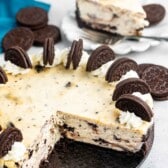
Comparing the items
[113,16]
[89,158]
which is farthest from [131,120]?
[113,16]

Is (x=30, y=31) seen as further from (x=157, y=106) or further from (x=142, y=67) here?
(x=157, y=106)

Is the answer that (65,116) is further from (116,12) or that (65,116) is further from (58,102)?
(116,12)

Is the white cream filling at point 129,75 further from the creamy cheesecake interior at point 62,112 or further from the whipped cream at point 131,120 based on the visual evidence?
the whipped cream at point 131,120

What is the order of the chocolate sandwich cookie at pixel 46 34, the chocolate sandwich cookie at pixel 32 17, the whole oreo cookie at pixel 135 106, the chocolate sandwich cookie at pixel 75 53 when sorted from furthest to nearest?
1. the chocolate sandwich cookie at pixel 32 17
2. the chocolate sandwich cookie at pixel 46 34
3. the chocolate sandwich cookie at pixel 75 53
4. the whole oreo cookie at pixel 135 106

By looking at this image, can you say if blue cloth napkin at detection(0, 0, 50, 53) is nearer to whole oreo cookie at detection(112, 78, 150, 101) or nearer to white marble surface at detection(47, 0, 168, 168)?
white marble surface at detection(47, 0, 168, 168)

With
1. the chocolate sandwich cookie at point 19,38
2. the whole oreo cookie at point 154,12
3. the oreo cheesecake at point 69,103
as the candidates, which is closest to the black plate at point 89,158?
the oreo cheesecake at point 69,103

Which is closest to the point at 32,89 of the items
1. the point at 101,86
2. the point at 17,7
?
the point at 101,86
